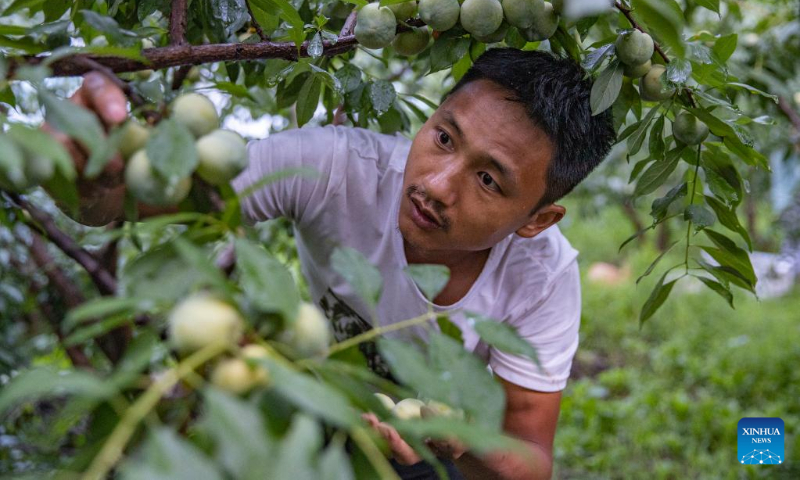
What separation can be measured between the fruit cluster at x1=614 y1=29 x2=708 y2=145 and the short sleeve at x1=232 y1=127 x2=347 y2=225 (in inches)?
18.7

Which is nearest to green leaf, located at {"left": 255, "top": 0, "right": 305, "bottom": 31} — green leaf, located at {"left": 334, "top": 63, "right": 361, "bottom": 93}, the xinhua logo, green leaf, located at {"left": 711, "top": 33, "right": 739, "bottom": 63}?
green leaf, located at {"left": 334, "top": 63, "right": 361, "bottom": 93}

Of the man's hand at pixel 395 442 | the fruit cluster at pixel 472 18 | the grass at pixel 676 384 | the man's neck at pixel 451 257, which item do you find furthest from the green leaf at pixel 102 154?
the grass at pixel 676 384

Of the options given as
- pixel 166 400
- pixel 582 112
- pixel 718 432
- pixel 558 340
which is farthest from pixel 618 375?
pixel 166 400

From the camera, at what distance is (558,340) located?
A: 1409 mm

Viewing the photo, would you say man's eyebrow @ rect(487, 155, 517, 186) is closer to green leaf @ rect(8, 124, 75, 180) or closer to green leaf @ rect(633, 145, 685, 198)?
green leaf @ rect(633, 145, 685, 198)

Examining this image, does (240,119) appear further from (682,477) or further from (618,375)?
(618,375)

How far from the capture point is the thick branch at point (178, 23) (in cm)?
80

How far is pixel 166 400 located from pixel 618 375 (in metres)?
2.80

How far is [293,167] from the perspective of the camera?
1.16m

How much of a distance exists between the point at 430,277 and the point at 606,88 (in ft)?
1.71

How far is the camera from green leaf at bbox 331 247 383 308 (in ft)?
1.89

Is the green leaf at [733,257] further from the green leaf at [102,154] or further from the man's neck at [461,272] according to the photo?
the green leaf at [102,154]

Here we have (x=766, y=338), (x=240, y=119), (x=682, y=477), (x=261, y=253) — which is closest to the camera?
(x=261, y=253)

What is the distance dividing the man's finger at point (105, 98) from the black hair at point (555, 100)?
645mm
